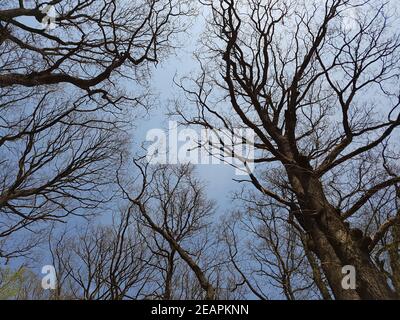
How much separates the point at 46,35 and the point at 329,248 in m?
6.17

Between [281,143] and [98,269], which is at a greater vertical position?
[281,143]

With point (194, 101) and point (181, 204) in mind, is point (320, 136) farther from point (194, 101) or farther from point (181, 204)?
point (181, 204)

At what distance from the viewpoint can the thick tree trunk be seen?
3.44 metres

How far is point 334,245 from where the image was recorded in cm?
373

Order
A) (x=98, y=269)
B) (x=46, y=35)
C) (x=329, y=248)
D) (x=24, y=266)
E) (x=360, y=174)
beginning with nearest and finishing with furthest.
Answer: (x=329, y=248), (x=360, y=174), (x=46, y=35), (x=24, y=266), (x=98, y=269)

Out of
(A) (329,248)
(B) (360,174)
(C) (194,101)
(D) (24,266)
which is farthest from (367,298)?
(D) (24,266)

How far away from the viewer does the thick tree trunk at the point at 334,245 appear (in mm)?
3441

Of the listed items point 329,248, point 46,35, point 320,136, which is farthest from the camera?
point 320,136
